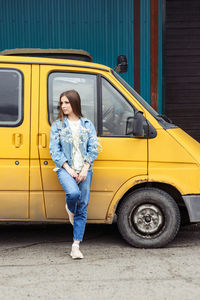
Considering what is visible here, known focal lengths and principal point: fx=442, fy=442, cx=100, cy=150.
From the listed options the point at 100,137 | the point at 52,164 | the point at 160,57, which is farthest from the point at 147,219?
the point at 160,57

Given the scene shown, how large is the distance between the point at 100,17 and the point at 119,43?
691 millimetres

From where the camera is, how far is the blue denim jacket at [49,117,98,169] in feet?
14.4

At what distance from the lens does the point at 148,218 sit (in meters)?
4.81

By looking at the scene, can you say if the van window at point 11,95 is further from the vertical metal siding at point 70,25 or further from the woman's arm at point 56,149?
the vertical metal siding at point 70,25

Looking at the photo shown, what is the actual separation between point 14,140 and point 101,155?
3.07ft

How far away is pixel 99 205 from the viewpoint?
476cm

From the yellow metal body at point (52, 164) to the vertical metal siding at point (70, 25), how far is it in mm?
4968

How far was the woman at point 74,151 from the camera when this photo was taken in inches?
173

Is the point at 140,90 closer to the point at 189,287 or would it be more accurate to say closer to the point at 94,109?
the point at 94,109

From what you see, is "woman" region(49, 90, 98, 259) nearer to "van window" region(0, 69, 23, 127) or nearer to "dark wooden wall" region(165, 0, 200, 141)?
"van window" region(0, 69, 23, 127)

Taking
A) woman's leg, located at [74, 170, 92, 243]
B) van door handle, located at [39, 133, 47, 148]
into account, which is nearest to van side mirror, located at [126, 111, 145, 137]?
woman's leg, located at [74, 170, 92, 243]

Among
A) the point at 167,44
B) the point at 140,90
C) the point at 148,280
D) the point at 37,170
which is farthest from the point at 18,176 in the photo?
the point at 167,44

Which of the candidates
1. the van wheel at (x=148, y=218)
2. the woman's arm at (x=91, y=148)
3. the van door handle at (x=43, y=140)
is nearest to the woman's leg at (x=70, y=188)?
the woman's arm at (x=91, y=148)

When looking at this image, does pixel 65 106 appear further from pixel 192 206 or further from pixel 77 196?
pixel 192 206
